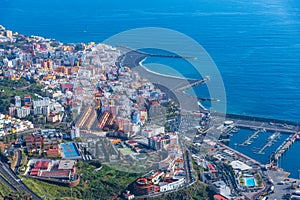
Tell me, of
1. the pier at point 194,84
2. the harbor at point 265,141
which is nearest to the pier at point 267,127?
the harbor at point 265,141

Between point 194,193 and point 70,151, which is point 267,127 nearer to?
point 194,193

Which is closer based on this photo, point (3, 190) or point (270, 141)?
point (3, 190)

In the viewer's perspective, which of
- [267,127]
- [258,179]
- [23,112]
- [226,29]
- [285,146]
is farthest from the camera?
[226,29]

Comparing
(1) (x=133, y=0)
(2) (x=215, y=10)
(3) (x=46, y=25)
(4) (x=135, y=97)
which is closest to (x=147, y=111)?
(4) (x=135, y=97)

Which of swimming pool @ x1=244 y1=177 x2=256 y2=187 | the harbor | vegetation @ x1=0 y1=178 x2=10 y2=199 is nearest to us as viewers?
vegetation @ x1=0 y1=178 x2=10 y2=199

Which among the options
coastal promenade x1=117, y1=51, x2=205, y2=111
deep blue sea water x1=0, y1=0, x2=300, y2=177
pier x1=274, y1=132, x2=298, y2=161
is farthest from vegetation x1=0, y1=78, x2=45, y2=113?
pier x1=274, y1=132, x2=298, y2=161

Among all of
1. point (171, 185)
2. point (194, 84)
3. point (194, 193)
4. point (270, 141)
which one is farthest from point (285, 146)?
point (194, 84)

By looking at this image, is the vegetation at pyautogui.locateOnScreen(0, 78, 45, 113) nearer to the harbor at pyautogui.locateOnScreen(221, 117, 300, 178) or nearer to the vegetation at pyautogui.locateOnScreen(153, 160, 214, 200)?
the harbor at pyautogui.locateOnScreen(221, 117, 300, 178)
